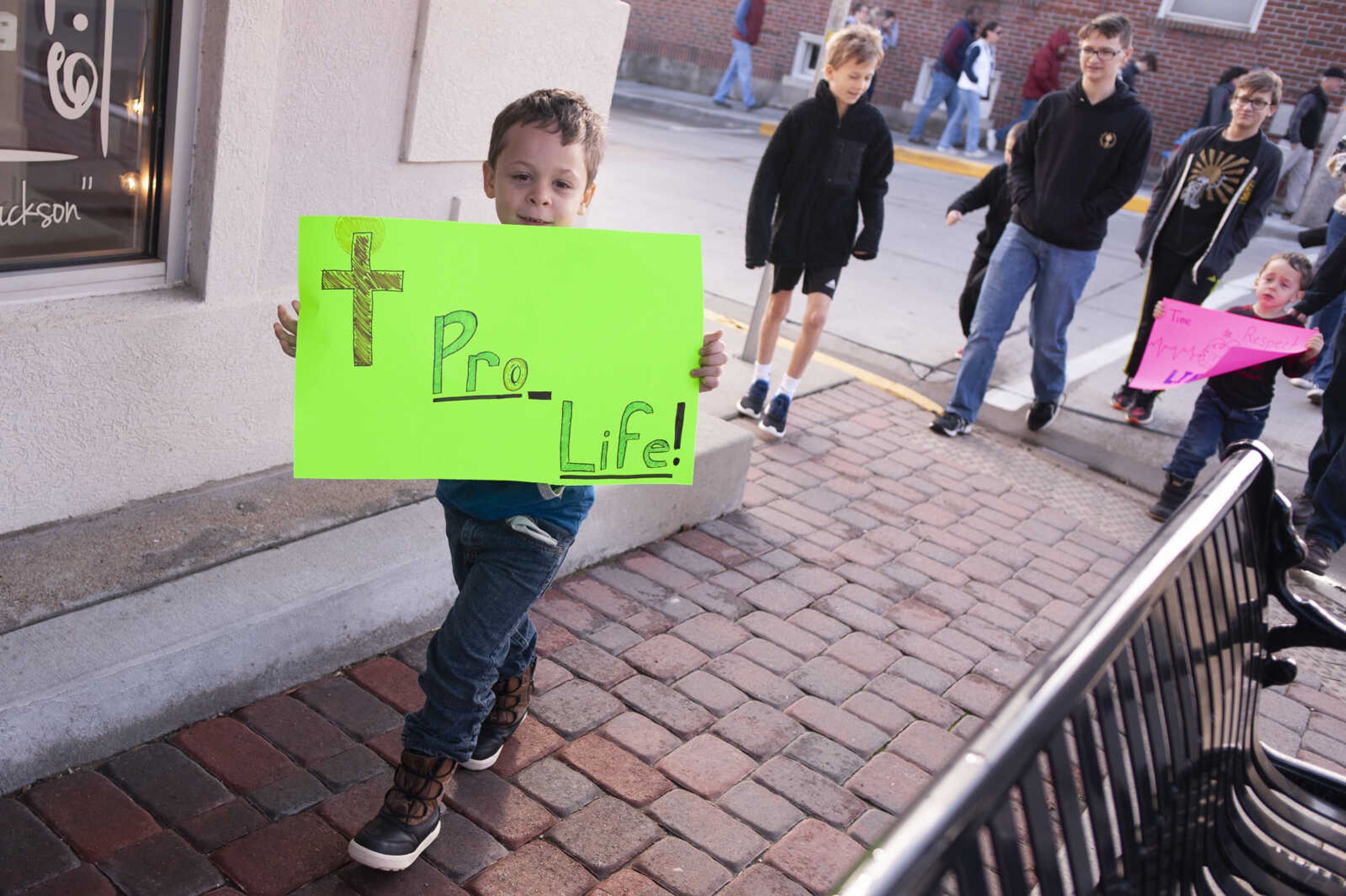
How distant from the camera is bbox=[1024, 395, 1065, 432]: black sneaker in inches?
263

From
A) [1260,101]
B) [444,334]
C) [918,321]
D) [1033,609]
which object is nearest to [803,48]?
[918,321]

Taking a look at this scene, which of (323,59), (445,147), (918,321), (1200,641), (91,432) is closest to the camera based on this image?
(1200,641)

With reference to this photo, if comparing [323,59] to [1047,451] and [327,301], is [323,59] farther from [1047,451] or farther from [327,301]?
[1047,451]

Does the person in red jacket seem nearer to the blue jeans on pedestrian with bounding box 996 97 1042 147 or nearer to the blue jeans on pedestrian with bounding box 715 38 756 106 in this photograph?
the blue jeans on pedestrian with bounding box 996 97 1042 147

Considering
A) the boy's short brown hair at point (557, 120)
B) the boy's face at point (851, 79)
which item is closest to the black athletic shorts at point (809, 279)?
the boy's face at point (851, 79)

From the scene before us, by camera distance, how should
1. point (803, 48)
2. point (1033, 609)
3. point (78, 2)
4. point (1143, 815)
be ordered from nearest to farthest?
1. point (1143, 815)
2. point (78, 2)
3. point (1033, 609)
4. point (803, 48)

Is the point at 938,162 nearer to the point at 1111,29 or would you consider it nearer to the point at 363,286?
the point at 1111,29

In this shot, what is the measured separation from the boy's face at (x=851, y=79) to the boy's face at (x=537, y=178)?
117 inches

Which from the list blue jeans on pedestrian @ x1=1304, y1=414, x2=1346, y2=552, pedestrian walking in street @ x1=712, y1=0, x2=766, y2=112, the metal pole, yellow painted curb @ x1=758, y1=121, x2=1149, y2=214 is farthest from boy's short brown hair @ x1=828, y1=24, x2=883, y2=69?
pedestrian walking in street @ x1=712, y1=0, x2=766, y2=112

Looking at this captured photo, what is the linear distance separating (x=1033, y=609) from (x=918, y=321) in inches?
170

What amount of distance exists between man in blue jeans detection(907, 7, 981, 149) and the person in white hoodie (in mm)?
117

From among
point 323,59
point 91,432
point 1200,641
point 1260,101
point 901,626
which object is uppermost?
point 1260,101

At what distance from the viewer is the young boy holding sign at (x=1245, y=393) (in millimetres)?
5535

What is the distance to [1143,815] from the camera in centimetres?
199
